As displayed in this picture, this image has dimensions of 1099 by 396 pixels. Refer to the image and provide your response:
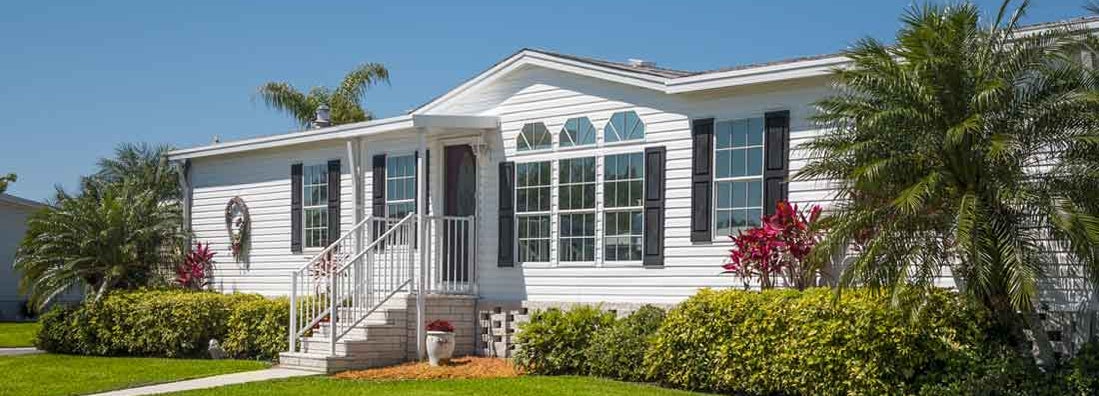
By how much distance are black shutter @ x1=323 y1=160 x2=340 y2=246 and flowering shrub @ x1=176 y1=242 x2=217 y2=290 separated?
3129 millimetres

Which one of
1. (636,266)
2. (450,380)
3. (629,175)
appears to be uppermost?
(629,175)

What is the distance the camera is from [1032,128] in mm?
10375

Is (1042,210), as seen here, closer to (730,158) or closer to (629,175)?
(730,158)

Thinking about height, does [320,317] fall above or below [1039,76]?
below

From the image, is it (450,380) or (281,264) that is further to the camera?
(281,264)

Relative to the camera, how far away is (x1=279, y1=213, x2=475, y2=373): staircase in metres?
15.0

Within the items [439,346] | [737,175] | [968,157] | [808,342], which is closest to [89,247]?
[439,346]

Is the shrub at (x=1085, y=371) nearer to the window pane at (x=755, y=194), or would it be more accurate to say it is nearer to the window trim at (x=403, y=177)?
the window pane at (x=755, y=194)

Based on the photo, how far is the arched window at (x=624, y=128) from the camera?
1459 centimetres

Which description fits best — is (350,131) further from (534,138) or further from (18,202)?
(18,202)

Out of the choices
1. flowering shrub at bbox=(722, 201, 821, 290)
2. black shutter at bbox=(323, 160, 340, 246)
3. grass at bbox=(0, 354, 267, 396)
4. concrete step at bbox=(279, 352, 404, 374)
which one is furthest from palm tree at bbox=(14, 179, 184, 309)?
flowering shrub at bbox=(722, 201, 821, 290)

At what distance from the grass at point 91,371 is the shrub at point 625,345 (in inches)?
191

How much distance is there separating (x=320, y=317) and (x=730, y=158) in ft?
18.5

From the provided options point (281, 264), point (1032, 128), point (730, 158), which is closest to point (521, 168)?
point (730, 158)
